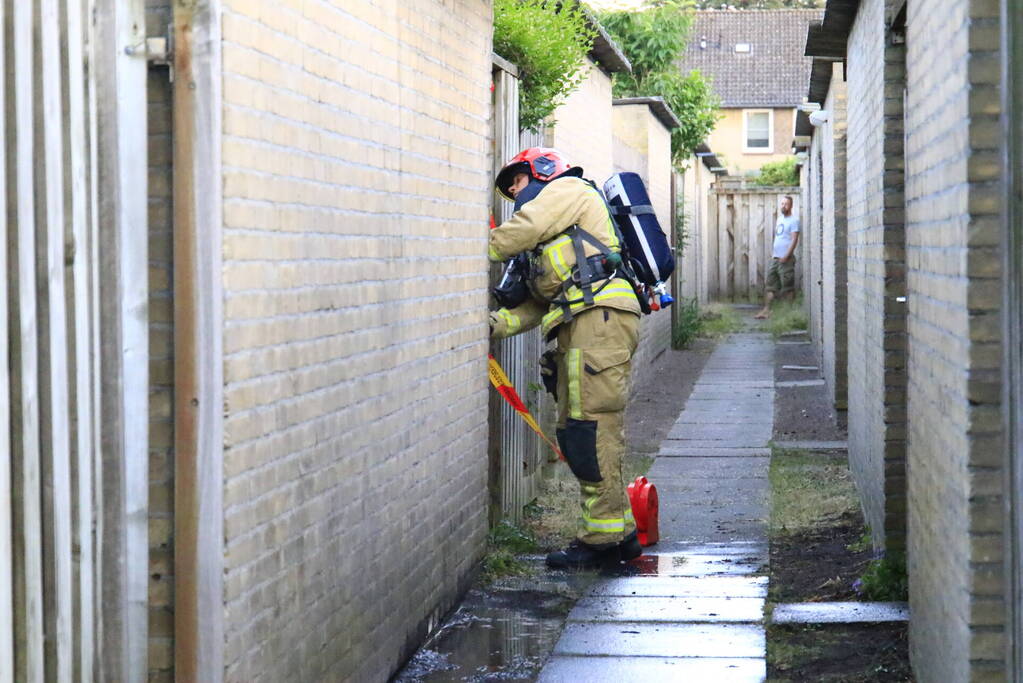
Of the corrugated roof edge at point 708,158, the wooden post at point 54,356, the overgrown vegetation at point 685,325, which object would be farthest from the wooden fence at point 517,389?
the corrugated roof edge at point 708,158

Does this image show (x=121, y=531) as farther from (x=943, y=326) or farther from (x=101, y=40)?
(x=943, y=326)

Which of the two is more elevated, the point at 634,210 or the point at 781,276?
the point at 634,210

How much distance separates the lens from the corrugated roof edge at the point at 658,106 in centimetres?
1515

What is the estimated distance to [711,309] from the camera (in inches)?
1035

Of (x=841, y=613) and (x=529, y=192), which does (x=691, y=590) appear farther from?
(x=529, y=192)

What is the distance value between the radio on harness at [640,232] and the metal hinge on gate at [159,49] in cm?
392

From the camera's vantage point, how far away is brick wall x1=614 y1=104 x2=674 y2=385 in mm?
14141

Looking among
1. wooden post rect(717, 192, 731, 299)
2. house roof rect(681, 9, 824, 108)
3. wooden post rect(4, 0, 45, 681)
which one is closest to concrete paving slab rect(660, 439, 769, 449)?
wooden post rect(4, 0, 45, 681)

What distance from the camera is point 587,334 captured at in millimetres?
6750

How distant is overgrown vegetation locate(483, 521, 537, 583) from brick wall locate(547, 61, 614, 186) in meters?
2.98

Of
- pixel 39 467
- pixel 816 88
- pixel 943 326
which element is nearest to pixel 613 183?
pixel 943 326

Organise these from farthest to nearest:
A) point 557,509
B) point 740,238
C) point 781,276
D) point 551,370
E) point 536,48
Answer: point 740,238, point 781,276, point 557,509, point 536,48, point 551,370

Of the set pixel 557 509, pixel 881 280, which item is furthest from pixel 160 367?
pixel 557 509

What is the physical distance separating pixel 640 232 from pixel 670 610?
200 centimetres
